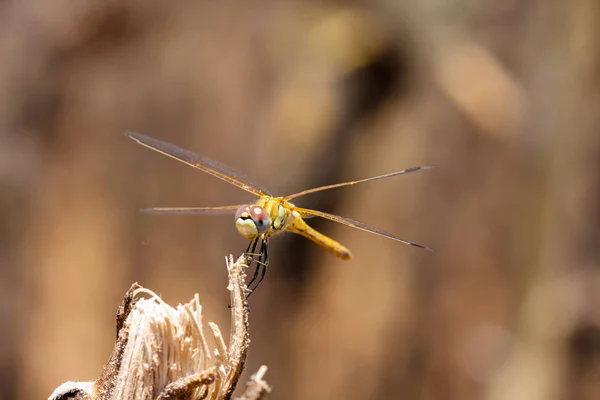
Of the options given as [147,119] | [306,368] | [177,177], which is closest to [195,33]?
[147,119]

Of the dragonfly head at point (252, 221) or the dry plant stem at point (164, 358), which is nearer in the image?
the dry plant stem at point (164, 358)

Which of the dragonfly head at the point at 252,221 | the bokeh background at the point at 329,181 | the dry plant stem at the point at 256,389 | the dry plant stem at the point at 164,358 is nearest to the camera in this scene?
the dry plant stem at the point at 164,358

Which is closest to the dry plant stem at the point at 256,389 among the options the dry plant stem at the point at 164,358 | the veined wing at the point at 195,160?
the dry plant stem at the point at 164,358

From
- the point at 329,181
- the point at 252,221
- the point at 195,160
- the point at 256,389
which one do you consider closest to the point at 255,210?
the point at 252,221

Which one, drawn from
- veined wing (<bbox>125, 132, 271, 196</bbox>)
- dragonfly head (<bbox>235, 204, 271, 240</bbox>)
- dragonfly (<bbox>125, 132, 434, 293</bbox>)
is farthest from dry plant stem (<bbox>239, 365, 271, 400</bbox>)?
veined wing (<bbox>125, 132, 271, 196</bbox>)

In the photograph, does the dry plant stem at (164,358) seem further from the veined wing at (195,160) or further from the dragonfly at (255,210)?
the veined wing at (195,160)

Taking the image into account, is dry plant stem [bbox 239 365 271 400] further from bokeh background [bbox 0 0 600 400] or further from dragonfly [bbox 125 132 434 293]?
bokeh background [bbox 0 0 600 400]
